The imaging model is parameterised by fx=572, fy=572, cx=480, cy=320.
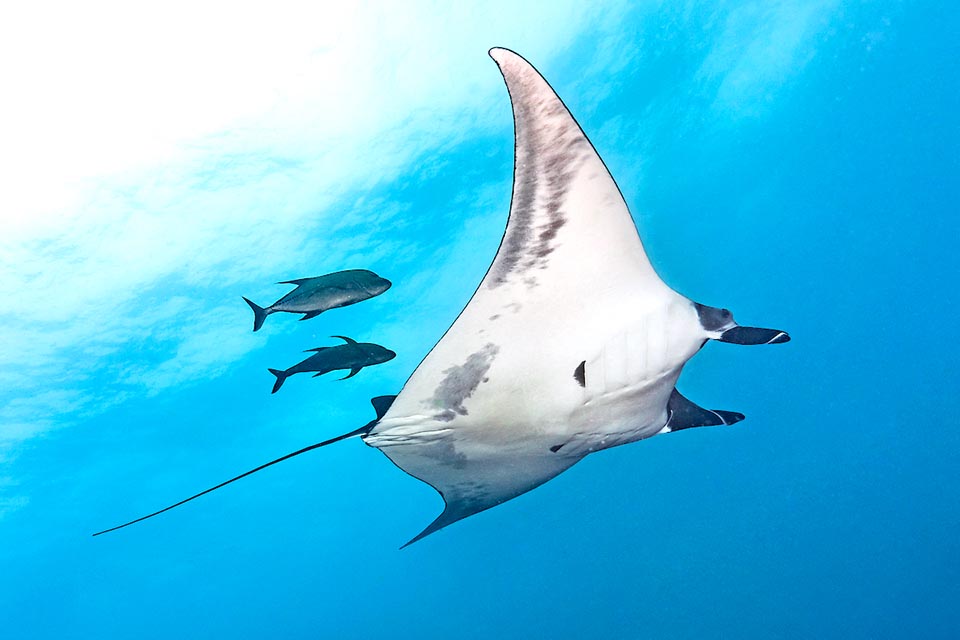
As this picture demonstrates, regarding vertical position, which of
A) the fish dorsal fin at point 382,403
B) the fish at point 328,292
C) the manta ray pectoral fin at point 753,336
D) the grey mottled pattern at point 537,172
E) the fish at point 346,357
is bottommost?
the fish dorsal fin at point 382,403

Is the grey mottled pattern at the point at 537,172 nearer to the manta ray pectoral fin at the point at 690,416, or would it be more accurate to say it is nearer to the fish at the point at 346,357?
the manta ray pectoral fin at the point at 690,416

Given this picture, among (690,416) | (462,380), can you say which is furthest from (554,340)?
(690,416)

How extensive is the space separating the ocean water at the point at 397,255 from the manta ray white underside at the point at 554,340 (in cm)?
783

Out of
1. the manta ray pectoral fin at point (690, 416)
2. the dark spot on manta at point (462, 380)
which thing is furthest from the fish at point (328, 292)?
the manta ray pectoral fin at point (690, 416)

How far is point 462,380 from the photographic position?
2793 millimetres

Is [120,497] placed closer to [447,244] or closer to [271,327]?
[271,327]

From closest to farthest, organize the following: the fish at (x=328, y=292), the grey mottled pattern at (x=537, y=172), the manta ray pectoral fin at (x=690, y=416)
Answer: the grey mottled pattern at (x=537, y=172) → the manta ray pectoral fin at (x=690, y=416) → the fish at (x=328, y=292)

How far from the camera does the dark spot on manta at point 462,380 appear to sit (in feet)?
9.02

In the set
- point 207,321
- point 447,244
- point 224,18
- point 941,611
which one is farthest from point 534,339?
point 941,611

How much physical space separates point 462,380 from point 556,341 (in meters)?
0.49

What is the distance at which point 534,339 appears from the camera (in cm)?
275

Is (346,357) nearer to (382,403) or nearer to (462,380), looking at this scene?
(382,403)

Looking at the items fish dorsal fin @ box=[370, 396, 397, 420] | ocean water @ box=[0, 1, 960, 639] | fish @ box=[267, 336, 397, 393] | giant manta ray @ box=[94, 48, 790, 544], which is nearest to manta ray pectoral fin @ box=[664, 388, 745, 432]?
giant manta ray @ box=[94, 48, 790, 544]

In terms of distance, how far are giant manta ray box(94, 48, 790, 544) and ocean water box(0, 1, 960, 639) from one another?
7.83m
